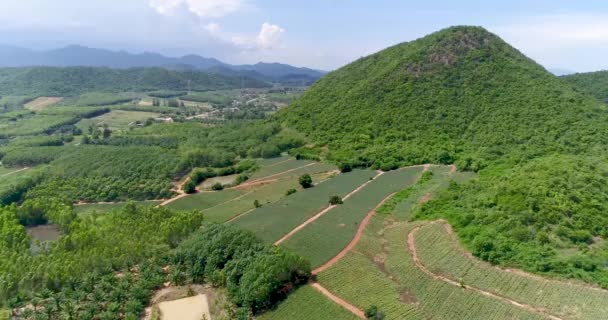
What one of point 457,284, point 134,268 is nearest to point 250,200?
point 134,268

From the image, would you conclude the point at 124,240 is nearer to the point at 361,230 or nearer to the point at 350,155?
the point at 361,230

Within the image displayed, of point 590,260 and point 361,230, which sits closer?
point 590,260

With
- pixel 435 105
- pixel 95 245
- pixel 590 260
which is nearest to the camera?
pixel 590 260

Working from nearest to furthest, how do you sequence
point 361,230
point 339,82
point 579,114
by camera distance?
point 361,230 → point 579,114 → point 339,82

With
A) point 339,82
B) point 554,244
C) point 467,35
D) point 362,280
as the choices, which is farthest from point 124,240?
point 467,35

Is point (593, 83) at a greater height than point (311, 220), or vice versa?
point (593, 83)

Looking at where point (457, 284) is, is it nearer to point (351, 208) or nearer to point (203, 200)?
point (351, 208)

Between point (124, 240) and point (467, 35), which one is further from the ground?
point (467, 35)
